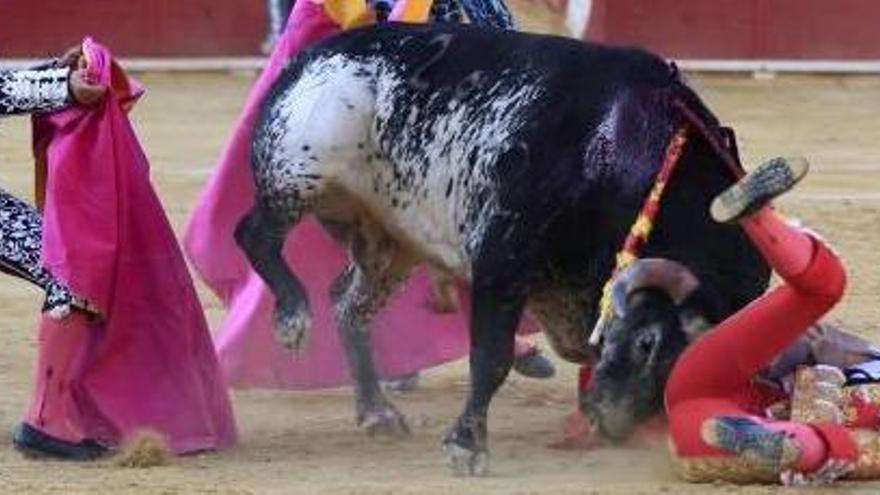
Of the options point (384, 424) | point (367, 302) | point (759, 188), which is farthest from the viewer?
point (367, 302)

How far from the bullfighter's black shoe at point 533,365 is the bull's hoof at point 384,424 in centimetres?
68

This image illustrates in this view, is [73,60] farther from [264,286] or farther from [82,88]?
[264,286]

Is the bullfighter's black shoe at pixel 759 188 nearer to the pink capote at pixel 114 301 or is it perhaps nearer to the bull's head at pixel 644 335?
the bull's head at pixel 644 335

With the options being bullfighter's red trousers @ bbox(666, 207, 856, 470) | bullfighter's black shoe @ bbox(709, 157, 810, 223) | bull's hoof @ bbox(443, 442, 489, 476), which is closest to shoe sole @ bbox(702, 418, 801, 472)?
bullfighter's red trousers @ bbox(666, 207, 856, 470)

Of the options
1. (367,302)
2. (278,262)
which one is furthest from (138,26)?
(278,262)

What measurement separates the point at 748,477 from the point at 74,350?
1.44 metres

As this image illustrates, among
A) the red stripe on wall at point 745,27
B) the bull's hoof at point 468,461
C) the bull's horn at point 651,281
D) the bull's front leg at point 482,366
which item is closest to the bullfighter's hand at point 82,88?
the bull's front leg at point 482,366

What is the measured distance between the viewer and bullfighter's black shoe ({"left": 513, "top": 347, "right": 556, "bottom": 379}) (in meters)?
6.25

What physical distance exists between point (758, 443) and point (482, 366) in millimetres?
668

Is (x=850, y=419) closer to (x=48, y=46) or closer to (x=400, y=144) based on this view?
(x=400, y=144)

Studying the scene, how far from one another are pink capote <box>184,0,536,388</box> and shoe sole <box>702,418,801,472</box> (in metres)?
1.59

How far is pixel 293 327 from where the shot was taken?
5.38m

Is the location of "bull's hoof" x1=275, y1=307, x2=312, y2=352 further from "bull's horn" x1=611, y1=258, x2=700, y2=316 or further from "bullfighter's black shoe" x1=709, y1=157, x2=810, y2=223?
"bullfighter's black shoe" x1=709, y1=157, x2=810, y2=223

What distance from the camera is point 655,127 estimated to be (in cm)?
489
